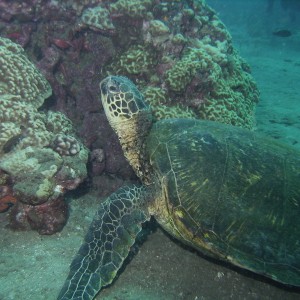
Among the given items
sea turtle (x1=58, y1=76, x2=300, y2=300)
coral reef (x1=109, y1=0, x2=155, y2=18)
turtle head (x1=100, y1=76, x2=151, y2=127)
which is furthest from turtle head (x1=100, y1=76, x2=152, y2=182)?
coral reef (x1=109, y1=0, x2=155, y2=18)

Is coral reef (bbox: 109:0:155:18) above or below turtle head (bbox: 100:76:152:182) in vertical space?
above

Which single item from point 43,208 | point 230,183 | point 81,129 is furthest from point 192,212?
point 81,129

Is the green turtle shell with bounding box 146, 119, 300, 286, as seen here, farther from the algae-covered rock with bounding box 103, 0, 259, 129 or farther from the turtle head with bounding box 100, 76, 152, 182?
the algae-covered rock with bounding box 103, 0, 259, 129

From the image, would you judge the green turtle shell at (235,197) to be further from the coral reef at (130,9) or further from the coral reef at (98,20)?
the coral reef at (130,9)

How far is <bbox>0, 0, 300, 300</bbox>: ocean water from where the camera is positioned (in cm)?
337

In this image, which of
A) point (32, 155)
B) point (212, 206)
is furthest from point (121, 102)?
point (212, 206)

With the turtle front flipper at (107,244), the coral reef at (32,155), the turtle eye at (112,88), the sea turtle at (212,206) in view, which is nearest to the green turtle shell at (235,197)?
the sea turtle at (212,206)

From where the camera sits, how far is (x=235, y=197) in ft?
10.5

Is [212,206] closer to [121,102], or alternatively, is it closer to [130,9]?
[121,102]

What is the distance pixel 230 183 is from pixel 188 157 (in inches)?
24.4

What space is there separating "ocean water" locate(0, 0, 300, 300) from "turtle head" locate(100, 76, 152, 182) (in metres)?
1.07

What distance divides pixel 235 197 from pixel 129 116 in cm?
195

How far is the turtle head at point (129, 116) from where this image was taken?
4.07m

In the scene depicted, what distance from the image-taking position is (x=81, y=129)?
5488mm
